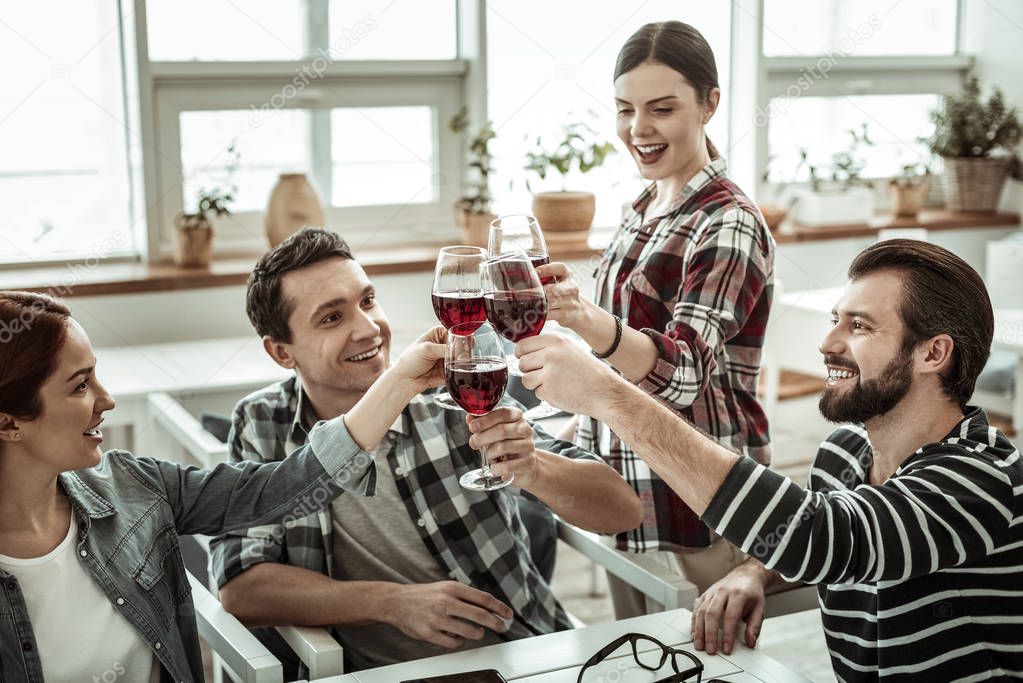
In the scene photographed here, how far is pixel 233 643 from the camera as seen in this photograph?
5.18ft

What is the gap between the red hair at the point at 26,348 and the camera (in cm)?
144

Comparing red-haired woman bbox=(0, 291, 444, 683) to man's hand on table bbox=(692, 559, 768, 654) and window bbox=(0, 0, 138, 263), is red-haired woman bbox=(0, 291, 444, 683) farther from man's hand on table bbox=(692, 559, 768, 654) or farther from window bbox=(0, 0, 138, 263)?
window bbox=(0, 0, 138, 263)

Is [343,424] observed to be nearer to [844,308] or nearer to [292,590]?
[292,590]

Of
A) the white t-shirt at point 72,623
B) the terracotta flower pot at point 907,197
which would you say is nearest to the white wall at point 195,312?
the terracotta flower pot at point 907,197

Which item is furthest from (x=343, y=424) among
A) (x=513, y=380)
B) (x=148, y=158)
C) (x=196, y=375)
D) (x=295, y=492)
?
(x=148, y=158)

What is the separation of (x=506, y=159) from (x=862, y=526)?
9.91 feet

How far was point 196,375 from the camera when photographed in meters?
3.09

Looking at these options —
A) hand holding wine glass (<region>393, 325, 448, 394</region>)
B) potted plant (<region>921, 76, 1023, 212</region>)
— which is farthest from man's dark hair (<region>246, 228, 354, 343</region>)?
potted plant (<region>921, 76, 1023, 212</region>)

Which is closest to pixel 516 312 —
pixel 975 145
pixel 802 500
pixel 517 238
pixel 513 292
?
pixel 513 292

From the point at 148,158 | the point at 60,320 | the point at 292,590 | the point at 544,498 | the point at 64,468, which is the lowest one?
the point at 292,590

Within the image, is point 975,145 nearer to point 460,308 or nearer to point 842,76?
point 842,76

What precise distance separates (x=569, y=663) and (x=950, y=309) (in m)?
0.67

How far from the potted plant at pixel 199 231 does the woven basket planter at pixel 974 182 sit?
3.01 m

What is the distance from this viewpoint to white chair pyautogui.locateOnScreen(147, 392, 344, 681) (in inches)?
61.8
